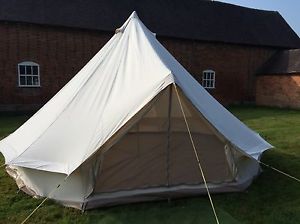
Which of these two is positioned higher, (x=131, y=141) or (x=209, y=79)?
(x=209, y=79)

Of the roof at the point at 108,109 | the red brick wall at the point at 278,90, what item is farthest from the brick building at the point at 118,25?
the roof at the point at 108,109

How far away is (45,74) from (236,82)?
1219 cm

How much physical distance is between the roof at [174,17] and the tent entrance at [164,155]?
1248cm

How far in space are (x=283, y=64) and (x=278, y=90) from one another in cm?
181

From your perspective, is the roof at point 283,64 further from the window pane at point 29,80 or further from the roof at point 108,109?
the roof at point 108,109

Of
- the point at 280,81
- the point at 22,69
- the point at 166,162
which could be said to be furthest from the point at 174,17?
the point at 166,162

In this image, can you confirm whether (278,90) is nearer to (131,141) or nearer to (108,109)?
(131,141)

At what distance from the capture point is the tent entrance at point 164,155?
4723 millimetres

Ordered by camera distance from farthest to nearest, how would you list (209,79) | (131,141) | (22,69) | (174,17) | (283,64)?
(209,79), (283,64), (174,17), (22,69), (131,141)

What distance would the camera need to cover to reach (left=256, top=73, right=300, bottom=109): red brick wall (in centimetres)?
1964

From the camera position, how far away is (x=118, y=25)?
1809 cm

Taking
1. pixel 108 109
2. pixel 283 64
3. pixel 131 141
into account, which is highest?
pixel 283 64

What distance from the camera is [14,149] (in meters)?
5.25

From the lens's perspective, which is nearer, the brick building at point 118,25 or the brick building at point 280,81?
the brick building at point 118,25
